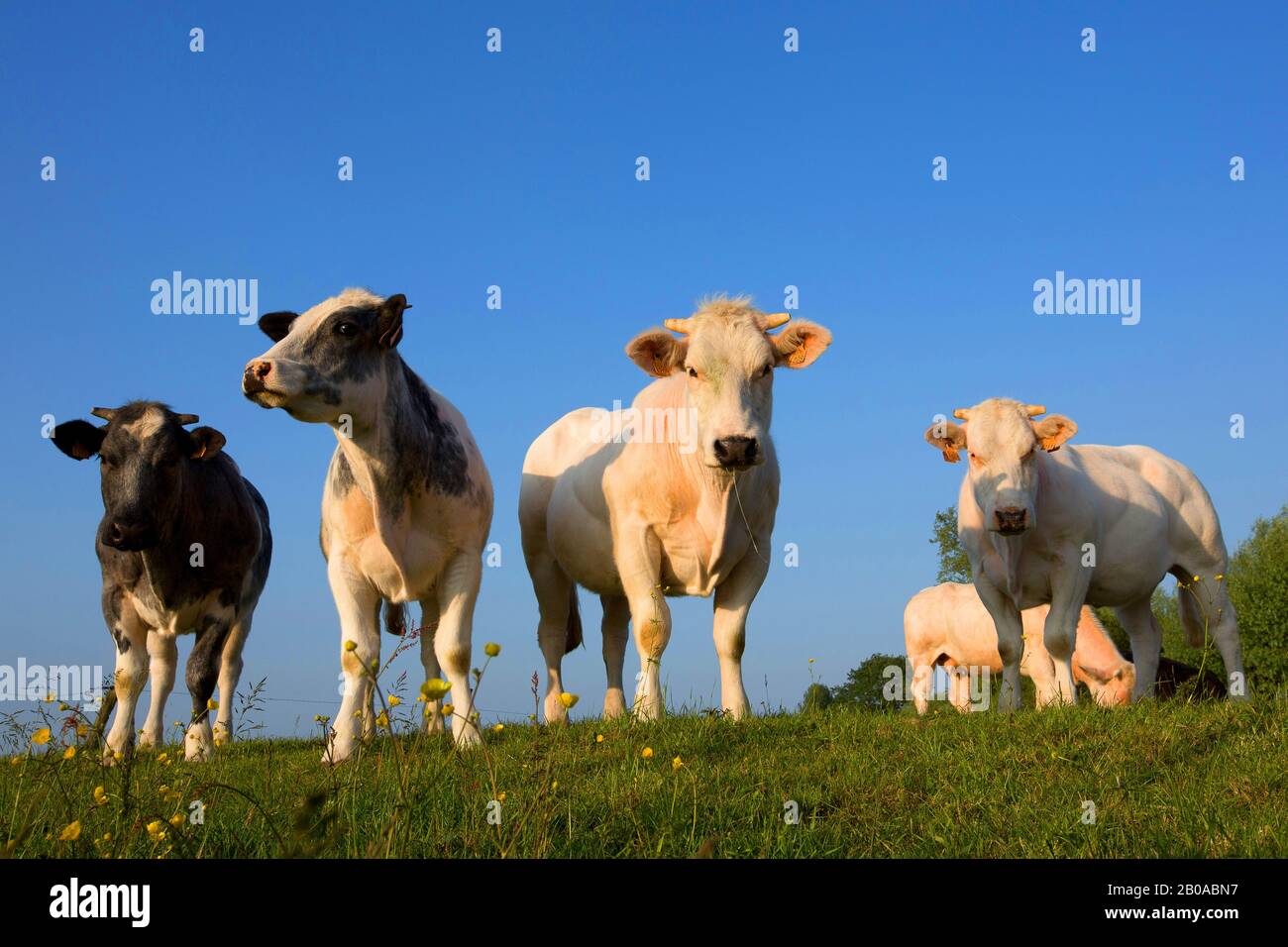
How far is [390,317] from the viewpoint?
813 centimetres

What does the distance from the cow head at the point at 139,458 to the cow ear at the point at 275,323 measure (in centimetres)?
159

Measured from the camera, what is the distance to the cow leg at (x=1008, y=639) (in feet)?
33.6

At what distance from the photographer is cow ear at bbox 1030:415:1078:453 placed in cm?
1148

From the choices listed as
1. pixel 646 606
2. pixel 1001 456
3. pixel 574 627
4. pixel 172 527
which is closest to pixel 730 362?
pixel 646 606

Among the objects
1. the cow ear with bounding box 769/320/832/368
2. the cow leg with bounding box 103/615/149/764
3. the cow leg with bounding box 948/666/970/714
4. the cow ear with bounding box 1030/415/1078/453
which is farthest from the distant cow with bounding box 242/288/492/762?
the cow leg with bounding box 948/666/970/714

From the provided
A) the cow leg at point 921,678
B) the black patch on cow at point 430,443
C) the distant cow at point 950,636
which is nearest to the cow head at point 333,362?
the black patch on cow at point 430,443

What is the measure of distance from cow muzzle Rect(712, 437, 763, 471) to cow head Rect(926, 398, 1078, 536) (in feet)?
12.2

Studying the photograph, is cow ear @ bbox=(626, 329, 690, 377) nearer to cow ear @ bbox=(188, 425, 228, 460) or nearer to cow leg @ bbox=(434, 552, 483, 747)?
cow leg @ bbox=(434, 552, 483, 747)

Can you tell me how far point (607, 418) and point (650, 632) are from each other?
334cm

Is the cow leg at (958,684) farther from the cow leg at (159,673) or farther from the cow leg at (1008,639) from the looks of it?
the cow leg at (159,673)

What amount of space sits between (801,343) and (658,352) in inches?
47.1

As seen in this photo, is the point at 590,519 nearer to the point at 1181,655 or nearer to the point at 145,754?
the point at 145,754
